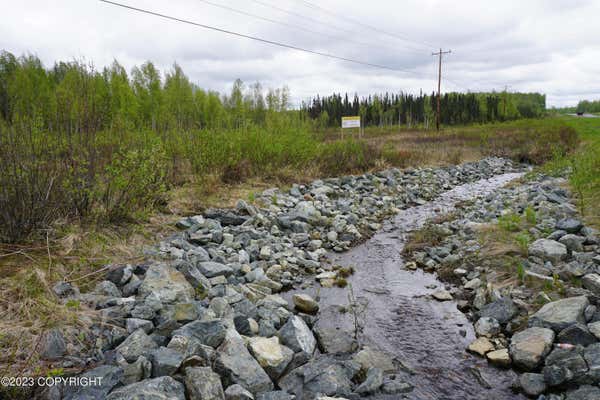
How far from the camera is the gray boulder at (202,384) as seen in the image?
2371 mm

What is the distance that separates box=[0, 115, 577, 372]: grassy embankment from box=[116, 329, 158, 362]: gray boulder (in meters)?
0.37

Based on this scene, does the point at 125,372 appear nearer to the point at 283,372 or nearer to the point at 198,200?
the point at 283,372

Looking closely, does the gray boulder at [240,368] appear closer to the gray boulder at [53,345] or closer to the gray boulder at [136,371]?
the gray boulder at [136,371]

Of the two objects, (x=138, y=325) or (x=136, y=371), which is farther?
(x=138, y=325)

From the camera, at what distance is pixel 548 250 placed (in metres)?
4.42

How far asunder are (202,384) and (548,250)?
431 centimetres

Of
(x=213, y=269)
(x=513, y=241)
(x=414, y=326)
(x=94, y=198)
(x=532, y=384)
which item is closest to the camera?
(x=532, y=384)

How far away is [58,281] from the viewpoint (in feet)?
11.1

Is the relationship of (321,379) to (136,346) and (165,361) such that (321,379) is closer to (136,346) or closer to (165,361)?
(165,361)

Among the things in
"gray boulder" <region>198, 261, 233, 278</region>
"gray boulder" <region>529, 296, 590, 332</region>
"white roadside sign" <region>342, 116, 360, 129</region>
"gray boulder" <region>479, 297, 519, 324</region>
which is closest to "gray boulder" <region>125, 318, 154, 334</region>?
"gray boulder" <region>198, 261, 233, 278</region>

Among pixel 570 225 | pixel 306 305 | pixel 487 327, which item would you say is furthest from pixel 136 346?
pixel 570 225

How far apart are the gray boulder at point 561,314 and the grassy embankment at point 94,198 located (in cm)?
404

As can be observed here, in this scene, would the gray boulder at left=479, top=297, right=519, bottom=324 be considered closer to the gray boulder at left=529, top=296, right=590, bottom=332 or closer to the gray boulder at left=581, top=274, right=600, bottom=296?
the gray boulder at left=529, top=296, right=590, bottom=332

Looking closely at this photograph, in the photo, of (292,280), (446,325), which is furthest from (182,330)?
(446,325)
